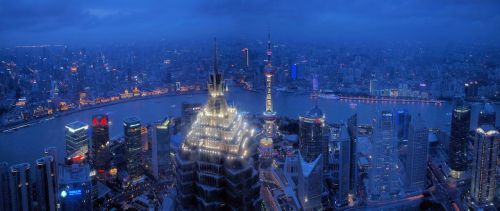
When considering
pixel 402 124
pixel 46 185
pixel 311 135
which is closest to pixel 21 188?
pixel 46 185

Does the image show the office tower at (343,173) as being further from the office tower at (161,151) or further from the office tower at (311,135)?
the office tower at (161,151)

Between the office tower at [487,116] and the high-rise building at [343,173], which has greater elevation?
the office tower at [487,116]

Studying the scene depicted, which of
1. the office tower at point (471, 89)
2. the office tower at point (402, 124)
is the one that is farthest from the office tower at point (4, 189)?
the office tower at point (471, 89)

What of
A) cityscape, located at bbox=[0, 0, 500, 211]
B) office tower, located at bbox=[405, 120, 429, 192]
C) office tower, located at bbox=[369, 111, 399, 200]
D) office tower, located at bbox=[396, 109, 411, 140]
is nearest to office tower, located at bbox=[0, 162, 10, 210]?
cityscape, located at bbox=[0, 0, 500, 211]

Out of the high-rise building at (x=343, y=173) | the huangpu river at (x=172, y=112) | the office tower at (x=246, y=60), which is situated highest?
the office tower at (x=246, y=60)

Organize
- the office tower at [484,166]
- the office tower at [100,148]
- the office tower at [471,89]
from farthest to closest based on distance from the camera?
the office tower at [471,89], the office tower at [100,148], the office tower at [484,166]

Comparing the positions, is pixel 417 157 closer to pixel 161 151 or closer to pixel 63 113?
pixel 161 151
